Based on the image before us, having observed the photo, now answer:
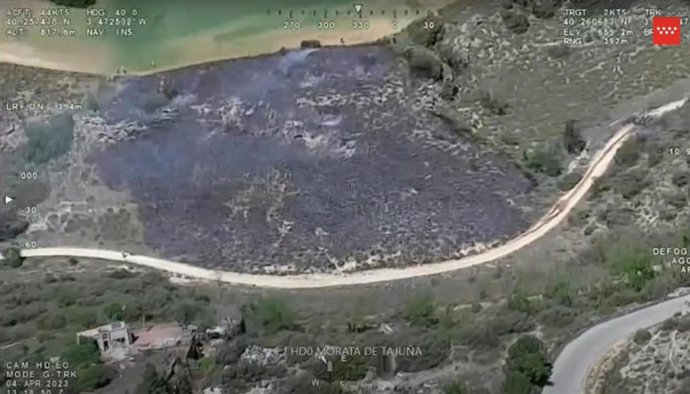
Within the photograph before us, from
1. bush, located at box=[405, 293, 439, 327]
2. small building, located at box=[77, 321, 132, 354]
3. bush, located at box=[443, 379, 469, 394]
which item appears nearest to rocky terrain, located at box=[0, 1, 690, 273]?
bush, located at box=[405, 293, 439, 327]

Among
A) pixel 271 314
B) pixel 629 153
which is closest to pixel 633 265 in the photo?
pixel 629 153

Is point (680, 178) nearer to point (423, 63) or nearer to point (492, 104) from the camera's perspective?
point (492, 104)

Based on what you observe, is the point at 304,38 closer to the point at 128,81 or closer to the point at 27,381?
the point at 128,81

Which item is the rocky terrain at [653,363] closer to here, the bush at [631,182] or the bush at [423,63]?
the bush at [631,182]

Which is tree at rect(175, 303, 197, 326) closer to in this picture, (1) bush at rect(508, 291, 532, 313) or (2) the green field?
(2) the green field

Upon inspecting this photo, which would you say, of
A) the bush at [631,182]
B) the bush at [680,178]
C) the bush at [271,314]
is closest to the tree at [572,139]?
the bush at [631,182]

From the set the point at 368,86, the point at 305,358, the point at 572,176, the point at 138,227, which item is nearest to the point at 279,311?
the point at 305,358
